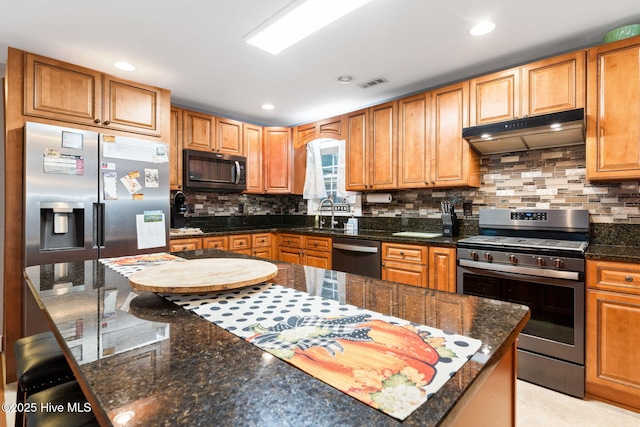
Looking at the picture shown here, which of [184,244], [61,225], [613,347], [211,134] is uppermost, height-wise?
[211,134]

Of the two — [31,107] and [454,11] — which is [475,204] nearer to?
[454,11]

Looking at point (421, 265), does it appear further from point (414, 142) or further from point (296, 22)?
point (296, 22)

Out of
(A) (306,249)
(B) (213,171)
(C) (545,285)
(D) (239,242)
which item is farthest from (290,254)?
(C) (545,285)

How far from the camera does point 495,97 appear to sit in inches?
101

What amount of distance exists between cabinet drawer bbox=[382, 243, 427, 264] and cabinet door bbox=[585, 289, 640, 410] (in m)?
1.08

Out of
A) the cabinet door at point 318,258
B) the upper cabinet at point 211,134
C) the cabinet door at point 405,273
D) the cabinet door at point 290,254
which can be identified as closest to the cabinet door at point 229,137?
the upper cabinet at point 211,134

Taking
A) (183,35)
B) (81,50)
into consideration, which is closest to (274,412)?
(183,35)

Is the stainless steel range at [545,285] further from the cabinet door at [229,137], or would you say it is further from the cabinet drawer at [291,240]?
the cabinet door at [229,137]

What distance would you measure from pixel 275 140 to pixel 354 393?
4.03m

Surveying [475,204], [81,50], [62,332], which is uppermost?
[81,50]

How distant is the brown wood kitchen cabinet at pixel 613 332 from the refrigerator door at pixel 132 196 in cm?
331

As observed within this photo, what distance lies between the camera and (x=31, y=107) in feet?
7.80

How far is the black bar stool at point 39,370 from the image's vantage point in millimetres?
1159

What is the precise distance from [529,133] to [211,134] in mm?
3129
